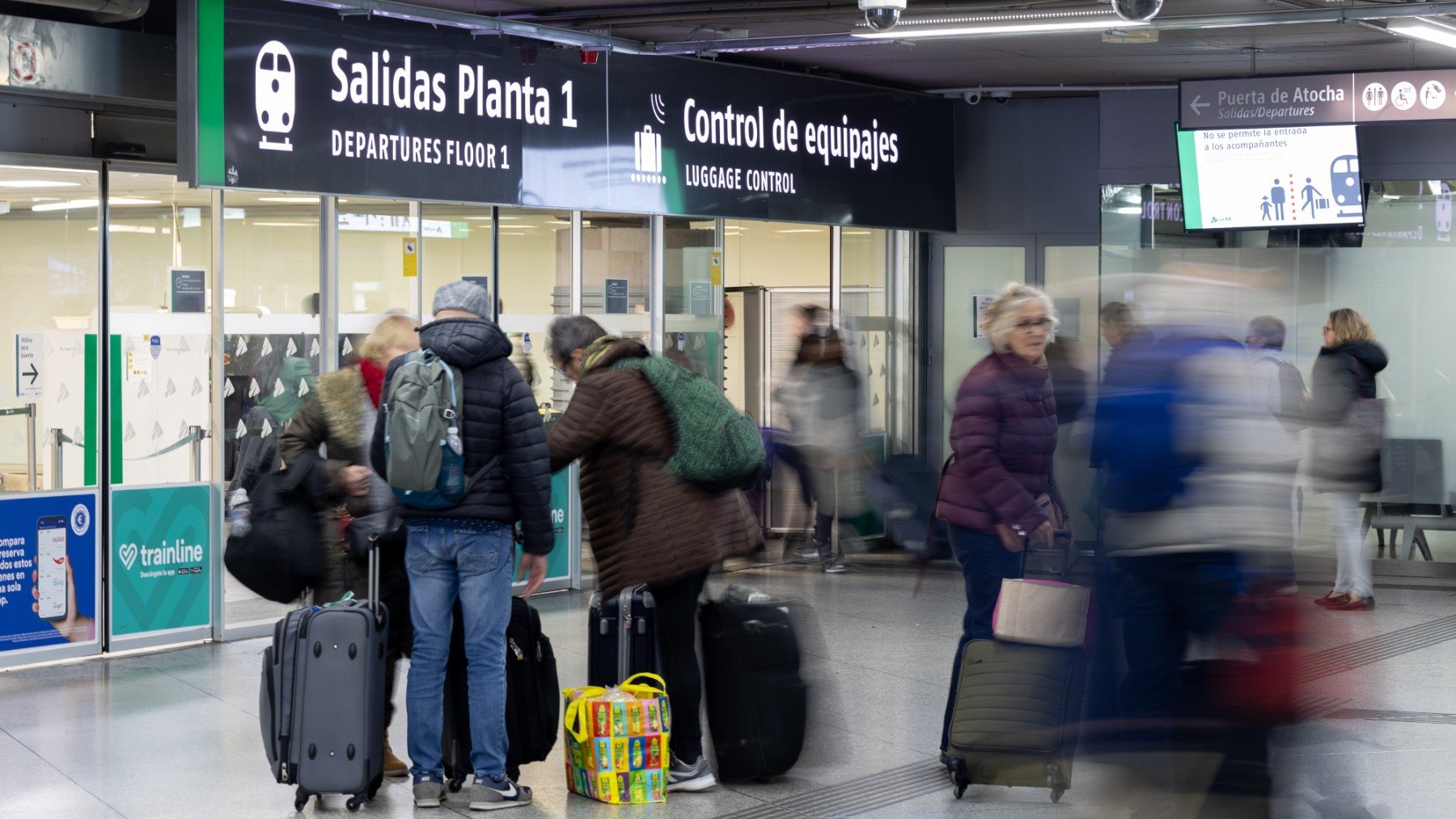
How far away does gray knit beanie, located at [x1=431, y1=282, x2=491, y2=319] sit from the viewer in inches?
200

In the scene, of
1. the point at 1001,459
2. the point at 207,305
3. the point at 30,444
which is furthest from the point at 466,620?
the point at 207,305

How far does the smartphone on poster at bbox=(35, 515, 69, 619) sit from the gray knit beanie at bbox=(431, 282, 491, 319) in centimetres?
353

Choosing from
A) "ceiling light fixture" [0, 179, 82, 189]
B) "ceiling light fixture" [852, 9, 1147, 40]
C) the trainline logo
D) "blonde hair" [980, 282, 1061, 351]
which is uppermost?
"ceiling light fixture" [852, 9, 1147, 40]

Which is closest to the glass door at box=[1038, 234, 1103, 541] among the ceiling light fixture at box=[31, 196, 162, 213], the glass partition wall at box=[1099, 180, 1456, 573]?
the glass partition wall at box=[1099, 180, 1456, 573]

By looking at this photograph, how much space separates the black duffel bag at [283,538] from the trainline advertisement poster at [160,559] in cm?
→ 276

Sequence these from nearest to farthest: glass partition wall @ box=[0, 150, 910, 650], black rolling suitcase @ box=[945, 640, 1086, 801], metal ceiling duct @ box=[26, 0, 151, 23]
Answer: black rolling suitcase @ box=[945, 640, 1086, 801]
metal ceiling duct @ box=[26, 0, 151, 23]
glass partition wall @ box=[0, 150, 910, 650]

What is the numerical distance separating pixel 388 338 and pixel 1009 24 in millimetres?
4495

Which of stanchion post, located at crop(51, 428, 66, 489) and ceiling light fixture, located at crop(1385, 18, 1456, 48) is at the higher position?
ceiling light fixture, located at crop(1385, 18, 1456, 48)

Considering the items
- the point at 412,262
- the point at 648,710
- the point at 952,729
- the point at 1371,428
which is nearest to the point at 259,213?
the point at 412,262

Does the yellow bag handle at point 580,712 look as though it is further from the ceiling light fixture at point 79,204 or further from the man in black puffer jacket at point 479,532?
the ceiling light fixture at point 79,204

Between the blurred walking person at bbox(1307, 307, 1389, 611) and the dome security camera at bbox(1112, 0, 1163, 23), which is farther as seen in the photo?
the blurred walking person at bbox(1307, 307, 1389, 611)

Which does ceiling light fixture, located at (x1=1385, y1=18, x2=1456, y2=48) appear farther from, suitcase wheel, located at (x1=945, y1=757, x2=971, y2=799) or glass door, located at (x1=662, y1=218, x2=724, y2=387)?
suitcase wheel, located at (x1=945, y1=757, x2=971, y2=799)

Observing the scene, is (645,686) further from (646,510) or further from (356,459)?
(356,459)

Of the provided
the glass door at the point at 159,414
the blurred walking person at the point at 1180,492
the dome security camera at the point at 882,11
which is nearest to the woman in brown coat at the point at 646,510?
the blurred walking person at the point at 1180,492
